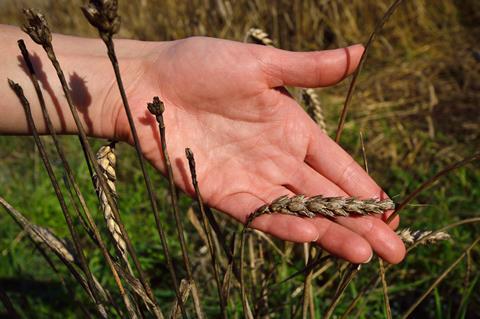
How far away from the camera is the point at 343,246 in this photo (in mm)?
1186

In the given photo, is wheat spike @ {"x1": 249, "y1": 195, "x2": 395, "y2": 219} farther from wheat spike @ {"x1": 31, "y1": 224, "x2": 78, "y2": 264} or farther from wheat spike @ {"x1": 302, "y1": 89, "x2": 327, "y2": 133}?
wheat spike @ {"x1": 302, "y1": 89, "x2": 327, "y2": 133}

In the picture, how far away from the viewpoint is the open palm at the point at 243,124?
141cm

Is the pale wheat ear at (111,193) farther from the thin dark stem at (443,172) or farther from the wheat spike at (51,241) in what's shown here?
the thin dark stem at (443,172)

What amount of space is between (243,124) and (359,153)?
4.94 ft

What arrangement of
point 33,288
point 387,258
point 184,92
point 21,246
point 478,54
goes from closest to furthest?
1. point 478,54
2. point 387,258
3. point 184,92
4. point 33,288
5. point 21,246

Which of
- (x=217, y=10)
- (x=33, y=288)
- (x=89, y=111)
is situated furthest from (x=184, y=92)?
(x=217, y=10)

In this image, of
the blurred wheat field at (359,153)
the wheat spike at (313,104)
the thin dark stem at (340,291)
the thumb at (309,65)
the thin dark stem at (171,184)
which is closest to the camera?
the thin dark stem at (171,184)

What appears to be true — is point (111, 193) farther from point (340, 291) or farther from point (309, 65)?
point (309, 65)

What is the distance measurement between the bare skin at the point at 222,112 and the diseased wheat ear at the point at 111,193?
0.40 meters

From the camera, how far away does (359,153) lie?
291 cm

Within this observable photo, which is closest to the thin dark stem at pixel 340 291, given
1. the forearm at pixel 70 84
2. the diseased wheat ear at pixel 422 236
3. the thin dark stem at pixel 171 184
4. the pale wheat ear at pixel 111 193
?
the diseased wheat ear at pixel 422 236

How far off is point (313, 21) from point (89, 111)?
287 centimetres

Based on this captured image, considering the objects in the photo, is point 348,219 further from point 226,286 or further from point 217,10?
point 217,10

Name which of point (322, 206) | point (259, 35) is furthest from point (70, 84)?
point (322, 206)
